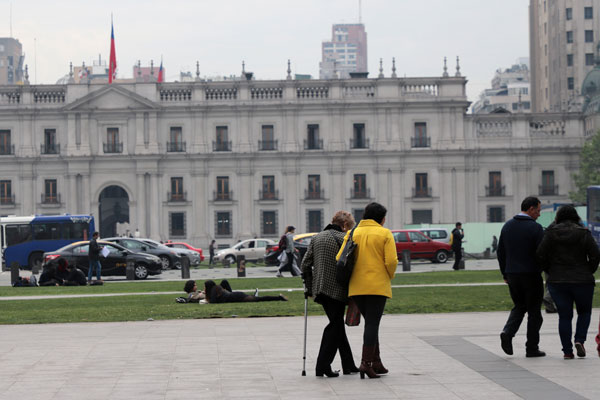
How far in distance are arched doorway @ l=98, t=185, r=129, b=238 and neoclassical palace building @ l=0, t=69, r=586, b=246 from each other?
1314 mm

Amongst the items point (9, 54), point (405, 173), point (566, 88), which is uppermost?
Answer: point (9, 54)

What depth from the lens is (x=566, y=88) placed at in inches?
3620

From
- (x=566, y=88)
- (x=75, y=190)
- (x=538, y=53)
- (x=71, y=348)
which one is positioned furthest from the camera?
(x=538, y=53)

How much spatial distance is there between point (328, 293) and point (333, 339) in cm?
50

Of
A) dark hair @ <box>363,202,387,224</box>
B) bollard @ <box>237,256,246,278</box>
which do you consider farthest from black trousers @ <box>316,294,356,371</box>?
bollard @ <box>237,256,246,278</box>

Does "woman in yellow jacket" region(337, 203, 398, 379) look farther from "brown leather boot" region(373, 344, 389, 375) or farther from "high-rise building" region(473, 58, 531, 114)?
"high-rise building" region(473, 58, 531, 114)

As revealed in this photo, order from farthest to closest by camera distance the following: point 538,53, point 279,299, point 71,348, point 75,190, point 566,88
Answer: point 538,53 → point 566,88 → point 75,190 → point 279,299 → point 71,348

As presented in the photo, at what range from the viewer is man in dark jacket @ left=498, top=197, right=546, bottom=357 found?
11.8m

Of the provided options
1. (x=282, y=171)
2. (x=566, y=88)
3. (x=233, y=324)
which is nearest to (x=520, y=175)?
(x=282, y=171)

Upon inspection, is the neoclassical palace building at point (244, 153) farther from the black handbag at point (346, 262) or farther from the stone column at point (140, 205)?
the black handbag at point (346, 262)

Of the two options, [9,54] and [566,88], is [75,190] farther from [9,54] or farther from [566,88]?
[9,54]

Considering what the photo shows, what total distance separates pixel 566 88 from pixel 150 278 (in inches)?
2578

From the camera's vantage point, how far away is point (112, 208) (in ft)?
232

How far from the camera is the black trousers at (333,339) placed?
421 inches
